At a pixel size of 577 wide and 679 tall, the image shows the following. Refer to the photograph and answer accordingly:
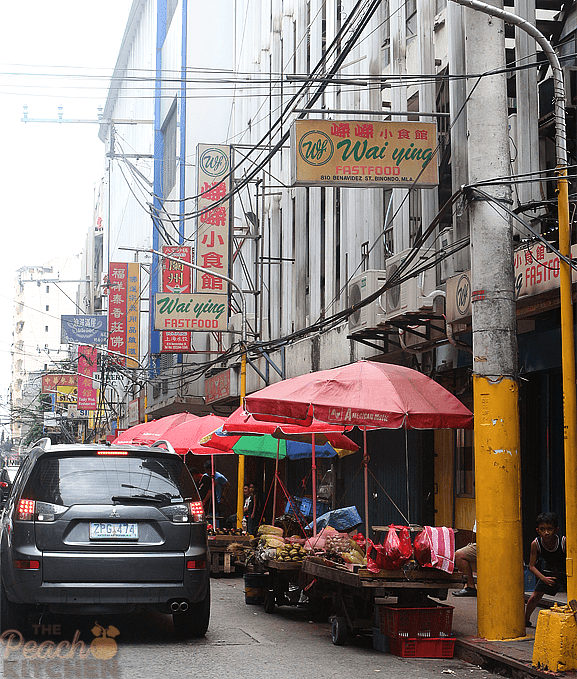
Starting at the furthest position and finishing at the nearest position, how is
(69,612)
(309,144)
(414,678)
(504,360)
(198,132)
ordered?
(198,132) < (309,144) < (504,360) < (69,612) < (414,678)

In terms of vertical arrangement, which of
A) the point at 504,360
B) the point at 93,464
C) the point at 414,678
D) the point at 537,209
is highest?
the point at 537,209

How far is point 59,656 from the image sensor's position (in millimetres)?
7988

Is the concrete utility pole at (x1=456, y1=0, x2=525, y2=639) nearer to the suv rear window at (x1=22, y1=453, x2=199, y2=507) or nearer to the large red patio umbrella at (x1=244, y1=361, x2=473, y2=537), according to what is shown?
the large red patio umbrella at (x1=244, y1=361, x2=473, y2=537)

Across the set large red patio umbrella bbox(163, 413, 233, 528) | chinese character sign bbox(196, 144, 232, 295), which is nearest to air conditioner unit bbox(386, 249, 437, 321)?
large red patio umbrella bbox(163, 413, 233, 528)

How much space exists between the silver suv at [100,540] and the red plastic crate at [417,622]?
1.69 meters

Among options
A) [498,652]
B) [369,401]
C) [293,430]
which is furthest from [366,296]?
[498,652]

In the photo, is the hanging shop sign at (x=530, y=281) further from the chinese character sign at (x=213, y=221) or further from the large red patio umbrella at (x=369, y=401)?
the chinese character sign at (x=213, y=221)

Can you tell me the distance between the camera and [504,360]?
31.1ft

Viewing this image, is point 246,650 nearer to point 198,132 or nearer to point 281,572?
point 281,572

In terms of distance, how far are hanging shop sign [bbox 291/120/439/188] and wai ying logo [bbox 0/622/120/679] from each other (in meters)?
6.17

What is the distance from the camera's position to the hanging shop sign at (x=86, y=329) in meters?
46.0

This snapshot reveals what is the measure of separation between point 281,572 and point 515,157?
6038mm

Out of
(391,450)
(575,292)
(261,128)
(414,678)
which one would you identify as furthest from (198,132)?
(414,678)

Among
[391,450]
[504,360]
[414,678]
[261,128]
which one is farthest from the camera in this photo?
[261,128]
